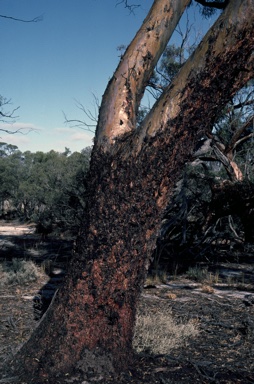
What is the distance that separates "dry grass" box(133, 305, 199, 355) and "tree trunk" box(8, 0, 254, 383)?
61 centimetres

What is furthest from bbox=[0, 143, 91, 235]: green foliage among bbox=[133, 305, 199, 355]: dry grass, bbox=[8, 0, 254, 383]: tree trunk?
bbox=[8, 0, 254, 383]: tree trunk

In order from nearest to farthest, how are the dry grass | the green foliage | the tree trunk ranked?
the tree trunk < the dry grass < the green foliage

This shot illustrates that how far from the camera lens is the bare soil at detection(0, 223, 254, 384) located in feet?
10.8

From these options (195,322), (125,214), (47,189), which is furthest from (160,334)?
(47,189)

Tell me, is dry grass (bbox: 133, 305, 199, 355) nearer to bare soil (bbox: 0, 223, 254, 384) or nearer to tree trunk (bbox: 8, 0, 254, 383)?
bare soil (bbox: 0, 223, 254, 384)

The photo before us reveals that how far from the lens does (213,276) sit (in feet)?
27.1

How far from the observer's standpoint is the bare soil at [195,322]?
329 centimetres

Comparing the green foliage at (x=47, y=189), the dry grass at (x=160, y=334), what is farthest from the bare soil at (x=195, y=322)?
the green foliage at (x=47, y=189)

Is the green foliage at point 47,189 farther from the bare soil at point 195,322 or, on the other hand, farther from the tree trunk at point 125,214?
the tree trunk at point 125,214

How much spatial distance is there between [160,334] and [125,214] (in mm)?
1617

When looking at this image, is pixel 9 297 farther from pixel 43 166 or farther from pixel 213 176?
pixel 43 166

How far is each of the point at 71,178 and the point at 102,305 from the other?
13612 mm

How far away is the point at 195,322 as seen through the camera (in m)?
5.11

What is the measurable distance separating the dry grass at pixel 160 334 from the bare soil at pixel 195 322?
79 millimetres
